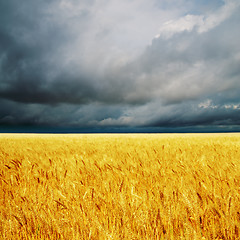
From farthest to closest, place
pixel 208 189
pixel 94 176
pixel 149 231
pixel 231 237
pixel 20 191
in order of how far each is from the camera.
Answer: pixel 94 176 < pixel 20 191 < pixel 208 189 < pixel 149 231 < pixel 231 237

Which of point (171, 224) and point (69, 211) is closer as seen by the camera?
point (171, 224)

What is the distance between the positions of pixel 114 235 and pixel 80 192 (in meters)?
0.99

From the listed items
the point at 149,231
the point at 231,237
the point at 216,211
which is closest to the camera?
the point at 231,237

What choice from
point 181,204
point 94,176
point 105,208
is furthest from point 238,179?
point 94,176

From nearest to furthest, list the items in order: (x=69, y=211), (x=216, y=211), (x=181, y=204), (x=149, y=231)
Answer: (x=149, y=231)
(x=216, y=211)
(x=69, y=211)
(x=181, y=204)

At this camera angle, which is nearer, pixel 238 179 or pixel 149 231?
pixel 149 231

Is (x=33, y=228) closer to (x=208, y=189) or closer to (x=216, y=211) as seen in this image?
(x=216, y=211)

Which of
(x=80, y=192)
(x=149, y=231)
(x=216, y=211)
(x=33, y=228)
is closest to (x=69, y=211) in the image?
(x=33, y=228)

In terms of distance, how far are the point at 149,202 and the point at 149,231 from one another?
38 centimetres

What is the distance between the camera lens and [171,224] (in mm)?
1482

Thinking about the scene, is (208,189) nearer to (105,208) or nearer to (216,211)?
(216,211)

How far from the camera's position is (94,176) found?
2.93 metres

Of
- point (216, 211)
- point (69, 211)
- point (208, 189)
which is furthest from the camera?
point (208, 189)

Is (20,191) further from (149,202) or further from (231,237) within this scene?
(231,237)
